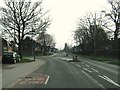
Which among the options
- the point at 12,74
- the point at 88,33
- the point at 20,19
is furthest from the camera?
the point at 88,33

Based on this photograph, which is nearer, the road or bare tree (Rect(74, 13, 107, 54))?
the road

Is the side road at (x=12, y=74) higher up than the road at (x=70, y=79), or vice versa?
the side road at (x=12, y=74)

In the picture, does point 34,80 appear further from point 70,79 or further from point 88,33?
point 88,33

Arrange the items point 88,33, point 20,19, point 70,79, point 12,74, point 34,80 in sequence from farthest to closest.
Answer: point 88,33
point 20,19
point 12,74
point 70,79
point 34,80

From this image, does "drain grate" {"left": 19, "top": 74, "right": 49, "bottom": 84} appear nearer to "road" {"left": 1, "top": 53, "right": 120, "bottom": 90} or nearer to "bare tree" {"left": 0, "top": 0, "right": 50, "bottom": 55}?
"road" {"left": 1, "top": 53, "right": 120, "bottom": 90}

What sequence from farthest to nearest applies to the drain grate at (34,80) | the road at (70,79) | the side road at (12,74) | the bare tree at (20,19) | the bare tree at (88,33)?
the bare tree at (88,33) < the bare tree at (20,19) < the drain grate at (34,80) < the side road at (12,74) < the road at (70,79)

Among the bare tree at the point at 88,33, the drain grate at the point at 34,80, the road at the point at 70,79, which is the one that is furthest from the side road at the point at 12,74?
the bare tree at the point at 88,33

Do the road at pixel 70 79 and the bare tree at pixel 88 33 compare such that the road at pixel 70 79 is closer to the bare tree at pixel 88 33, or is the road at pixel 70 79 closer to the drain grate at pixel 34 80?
the drain grate at pixel 34 80

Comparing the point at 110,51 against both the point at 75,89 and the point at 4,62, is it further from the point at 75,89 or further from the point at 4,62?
the point at 75,89

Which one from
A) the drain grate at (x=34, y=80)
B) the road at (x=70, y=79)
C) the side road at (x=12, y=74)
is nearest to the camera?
the road at (x=70, y=79)

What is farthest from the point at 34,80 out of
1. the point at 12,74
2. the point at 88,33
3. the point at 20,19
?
the point at 88,33

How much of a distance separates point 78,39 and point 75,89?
103m

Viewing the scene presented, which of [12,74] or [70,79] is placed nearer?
[70,79]

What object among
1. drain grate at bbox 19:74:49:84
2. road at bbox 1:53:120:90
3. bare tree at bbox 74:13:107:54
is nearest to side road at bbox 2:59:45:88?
→ road at bbox 1:53:120:90
